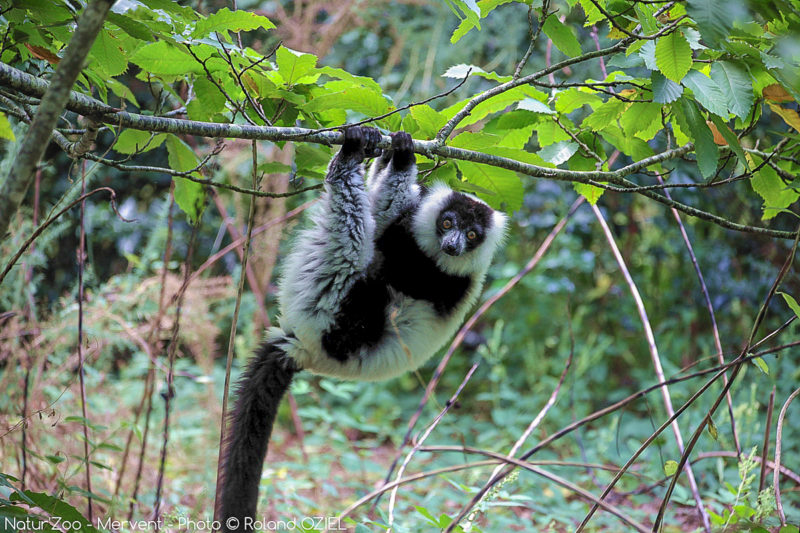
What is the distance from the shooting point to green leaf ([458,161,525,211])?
2.70m

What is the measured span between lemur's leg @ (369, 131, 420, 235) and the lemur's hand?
0.74ft

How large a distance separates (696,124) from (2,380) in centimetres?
398

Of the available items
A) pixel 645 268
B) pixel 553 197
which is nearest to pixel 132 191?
pixel 553 197

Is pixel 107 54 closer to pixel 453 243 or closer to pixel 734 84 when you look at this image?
pixel 453 243

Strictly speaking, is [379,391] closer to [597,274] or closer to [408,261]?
[597,274]

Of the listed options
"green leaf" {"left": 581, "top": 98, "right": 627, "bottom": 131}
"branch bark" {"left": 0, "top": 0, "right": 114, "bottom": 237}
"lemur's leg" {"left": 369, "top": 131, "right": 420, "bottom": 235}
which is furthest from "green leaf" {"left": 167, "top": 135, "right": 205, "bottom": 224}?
"green leaf" {"left": 581, "top": 98, "right": 627, "bottom": 131}

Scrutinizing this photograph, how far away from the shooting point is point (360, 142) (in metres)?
2.69

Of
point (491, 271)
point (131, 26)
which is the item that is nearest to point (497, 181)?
point (131, 26)

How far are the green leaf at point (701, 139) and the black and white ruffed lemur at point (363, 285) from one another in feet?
3.48

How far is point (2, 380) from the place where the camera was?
3.87 meters

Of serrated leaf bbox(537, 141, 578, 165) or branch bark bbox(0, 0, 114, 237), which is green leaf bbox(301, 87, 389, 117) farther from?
branch bark bbox(0, 0, 114, 237)

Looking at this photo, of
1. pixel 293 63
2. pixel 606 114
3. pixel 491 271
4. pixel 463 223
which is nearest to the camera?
pixel 293 63

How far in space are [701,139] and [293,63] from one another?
1.41m

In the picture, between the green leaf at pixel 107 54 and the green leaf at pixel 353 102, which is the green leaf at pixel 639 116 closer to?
the green leaf at pixel 353 102
